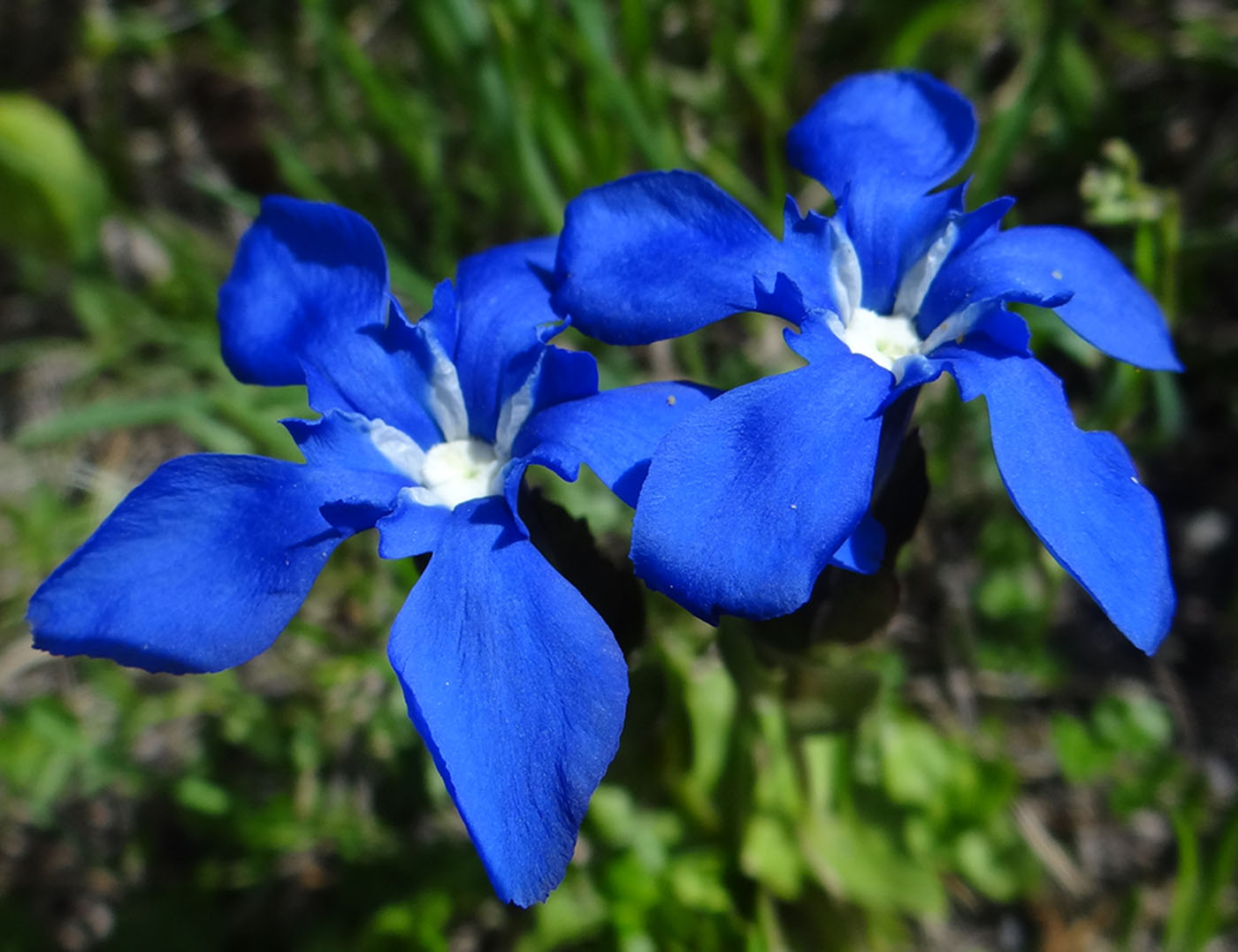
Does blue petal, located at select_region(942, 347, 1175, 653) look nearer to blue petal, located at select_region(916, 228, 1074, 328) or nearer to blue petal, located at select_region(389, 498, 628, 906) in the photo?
blue petal, located at select_region(916, 228, 1074, 328)

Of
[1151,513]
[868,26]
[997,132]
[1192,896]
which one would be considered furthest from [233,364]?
[868,26]

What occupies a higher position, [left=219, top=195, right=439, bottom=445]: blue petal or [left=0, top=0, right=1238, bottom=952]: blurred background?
[left=219, top=195, right=439, bottom=445]: blue petal

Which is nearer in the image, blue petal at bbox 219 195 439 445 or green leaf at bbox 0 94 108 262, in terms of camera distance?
blue petal at bbox 219 195 439 445

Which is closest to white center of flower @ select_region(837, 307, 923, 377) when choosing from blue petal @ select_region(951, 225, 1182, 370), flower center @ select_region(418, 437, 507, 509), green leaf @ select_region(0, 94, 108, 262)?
blue petal @ select_region(951, 225, 1182, 370)

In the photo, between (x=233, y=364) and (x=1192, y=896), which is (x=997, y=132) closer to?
(x=1192, y=896)

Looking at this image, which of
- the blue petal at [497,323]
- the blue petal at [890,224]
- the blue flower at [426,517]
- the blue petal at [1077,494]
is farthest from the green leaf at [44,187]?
the blue petal at [1077,494]

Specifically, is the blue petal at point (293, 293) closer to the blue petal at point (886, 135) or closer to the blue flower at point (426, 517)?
the blue flower at point (426, 517)

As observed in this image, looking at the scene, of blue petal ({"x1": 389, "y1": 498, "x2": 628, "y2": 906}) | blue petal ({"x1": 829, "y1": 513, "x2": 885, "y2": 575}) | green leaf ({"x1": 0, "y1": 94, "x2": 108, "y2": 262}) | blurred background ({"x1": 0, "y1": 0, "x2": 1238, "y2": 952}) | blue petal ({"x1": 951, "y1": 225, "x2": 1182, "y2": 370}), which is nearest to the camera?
blue petal ({"x1": 389, "y1": 498, "x2": 628, "y2": 906})
